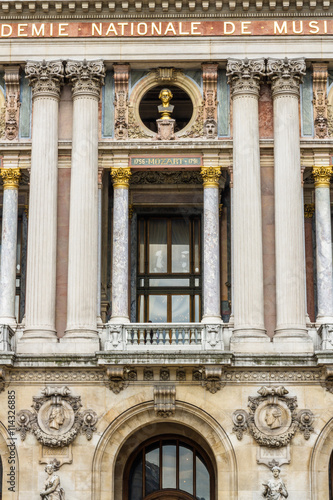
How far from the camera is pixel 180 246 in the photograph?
134 ft

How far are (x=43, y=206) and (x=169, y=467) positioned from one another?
9.23 m

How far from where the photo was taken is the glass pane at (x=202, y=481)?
Answer: 36.2 meters

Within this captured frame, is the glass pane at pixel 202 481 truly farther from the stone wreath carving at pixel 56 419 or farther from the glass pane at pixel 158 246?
the glass pane at pixel 158 246

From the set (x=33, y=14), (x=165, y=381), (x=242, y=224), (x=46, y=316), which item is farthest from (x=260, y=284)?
(x=33, y=14)

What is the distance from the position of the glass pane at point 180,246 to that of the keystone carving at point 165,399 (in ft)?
22.3

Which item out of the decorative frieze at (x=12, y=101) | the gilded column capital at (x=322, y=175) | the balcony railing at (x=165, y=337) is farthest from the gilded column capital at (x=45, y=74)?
the gilded column capital at (x=322, y=175)

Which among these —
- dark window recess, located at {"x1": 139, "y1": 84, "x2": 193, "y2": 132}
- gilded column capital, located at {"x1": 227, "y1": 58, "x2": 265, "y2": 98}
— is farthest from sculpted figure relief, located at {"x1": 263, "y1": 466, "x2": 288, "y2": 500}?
dark window recess, located at {"x1": 139, "y1": 84, "x2": 193, "y2": 132}

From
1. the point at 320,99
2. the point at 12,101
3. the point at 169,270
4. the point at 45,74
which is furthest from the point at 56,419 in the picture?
the point at 320,99

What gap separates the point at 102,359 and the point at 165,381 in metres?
2.13

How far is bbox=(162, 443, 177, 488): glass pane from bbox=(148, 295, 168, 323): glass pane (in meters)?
5.21

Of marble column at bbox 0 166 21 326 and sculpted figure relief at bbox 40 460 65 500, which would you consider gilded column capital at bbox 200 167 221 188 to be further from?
sculpted figure relief at bbox 40 460 65 500

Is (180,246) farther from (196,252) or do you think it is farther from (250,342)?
(250,342)

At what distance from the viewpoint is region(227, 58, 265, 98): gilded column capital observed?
37.1 meters

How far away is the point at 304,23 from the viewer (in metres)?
37.5
